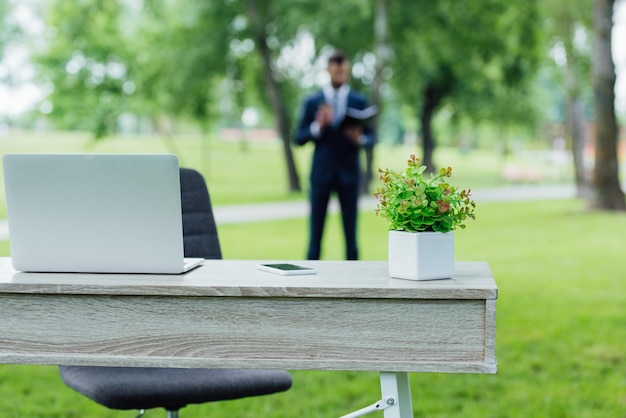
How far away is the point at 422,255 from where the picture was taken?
2.22 meters

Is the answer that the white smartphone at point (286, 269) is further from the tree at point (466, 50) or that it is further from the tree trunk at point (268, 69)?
the tree trunk at point (268, 69)

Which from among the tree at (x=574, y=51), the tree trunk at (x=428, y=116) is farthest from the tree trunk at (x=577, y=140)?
the tree trunk at (x=428, y=116)

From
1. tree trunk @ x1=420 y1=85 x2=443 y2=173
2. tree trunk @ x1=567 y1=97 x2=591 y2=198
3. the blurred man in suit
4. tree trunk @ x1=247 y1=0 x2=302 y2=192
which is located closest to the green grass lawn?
the blurred man in suit

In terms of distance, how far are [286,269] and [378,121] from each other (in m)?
21.1

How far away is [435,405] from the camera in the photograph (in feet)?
14.6

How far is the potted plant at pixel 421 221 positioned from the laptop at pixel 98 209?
0.52m

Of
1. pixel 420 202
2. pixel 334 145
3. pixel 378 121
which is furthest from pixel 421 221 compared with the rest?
pixel 378 121

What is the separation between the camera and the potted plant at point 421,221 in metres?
A: 2.23

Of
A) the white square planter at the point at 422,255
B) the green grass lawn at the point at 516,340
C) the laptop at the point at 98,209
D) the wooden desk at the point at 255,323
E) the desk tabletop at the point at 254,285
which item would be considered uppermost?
the laptop at the point at 98,209

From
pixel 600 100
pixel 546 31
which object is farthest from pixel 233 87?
pixel 600 100

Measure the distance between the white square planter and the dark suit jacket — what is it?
4433mm

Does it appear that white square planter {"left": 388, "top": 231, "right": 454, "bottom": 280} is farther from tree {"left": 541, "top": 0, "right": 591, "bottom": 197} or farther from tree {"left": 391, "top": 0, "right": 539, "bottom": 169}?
tree {"left": 391, "top": 0, "right": 539, "bottom": 169}

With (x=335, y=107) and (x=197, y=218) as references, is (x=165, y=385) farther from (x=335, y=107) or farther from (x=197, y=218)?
(x=335, y=107)

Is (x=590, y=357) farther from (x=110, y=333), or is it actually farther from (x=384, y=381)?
(x=110, y=333)
